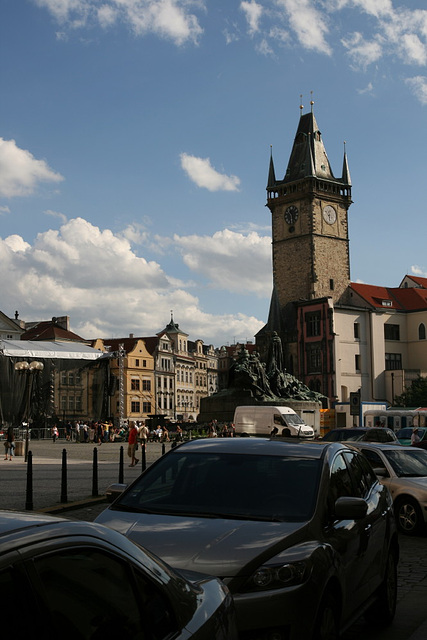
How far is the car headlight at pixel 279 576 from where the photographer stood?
14.3ft

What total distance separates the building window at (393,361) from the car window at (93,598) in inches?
3639

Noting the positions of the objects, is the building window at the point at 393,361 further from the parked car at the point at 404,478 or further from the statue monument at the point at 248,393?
the parked car at the point at 404,478

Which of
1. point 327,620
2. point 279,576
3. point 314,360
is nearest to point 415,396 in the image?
point 314,360

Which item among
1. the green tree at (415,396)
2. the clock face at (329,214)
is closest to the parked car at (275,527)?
the green tree at (415,396)

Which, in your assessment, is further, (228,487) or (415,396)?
(415,396)

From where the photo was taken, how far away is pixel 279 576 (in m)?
4.43

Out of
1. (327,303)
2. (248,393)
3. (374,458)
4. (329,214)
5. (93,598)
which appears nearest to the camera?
(93,598)

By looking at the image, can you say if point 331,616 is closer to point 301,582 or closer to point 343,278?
point 301,582

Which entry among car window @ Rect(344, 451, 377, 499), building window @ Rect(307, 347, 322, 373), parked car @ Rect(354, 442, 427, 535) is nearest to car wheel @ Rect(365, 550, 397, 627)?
A: car window @ Rect(344, 451, 377, 499)

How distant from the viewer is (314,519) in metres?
5.14

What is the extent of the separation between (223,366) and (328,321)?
62263 millimetres

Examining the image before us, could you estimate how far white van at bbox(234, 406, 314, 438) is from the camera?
40.5 meters

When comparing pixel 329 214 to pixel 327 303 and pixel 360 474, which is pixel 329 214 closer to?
pixel 327 303

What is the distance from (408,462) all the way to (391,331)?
84807 millimetres
